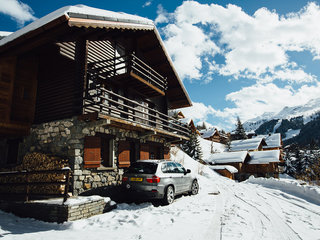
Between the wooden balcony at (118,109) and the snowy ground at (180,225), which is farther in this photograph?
the wooden balcony at (118,109)

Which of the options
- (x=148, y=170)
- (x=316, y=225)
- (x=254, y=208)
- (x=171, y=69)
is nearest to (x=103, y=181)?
(x=148, y=170)

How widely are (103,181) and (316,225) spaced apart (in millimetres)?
8083

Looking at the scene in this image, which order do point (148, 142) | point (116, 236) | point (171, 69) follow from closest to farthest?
point (116, 236) → point (148, 142) → point (171, 69)

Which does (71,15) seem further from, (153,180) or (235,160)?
(235,160)

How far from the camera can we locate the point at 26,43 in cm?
917

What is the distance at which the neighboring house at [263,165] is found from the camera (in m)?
33.6

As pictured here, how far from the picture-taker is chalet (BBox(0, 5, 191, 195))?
8711mm

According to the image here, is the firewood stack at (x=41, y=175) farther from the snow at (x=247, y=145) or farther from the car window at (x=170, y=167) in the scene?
the snow at (x=247, y=145)

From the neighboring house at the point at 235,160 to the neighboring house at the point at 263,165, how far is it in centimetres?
120

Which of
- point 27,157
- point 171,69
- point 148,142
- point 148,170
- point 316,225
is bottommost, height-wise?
point 316,225

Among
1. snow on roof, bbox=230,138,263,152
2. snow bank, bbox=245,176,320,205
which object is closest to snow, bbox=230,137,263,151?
snow on roof, bbox=230,138,263,152

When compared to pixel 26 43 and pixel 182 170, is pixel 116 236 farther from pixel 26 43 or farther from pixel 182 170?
pixel 26 43

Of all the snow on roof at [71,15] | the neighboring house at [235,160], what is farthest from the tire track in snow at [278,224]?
the neighboring house at [235,160]

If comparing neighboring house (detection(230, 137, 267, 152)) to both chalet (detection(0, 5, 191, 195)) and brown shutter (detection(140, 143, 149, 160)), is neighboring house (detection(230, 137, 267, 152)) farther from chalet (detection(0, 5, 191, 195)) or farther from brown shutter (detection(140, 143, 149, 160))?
chalet (detection(0, 5, 191, 195))
